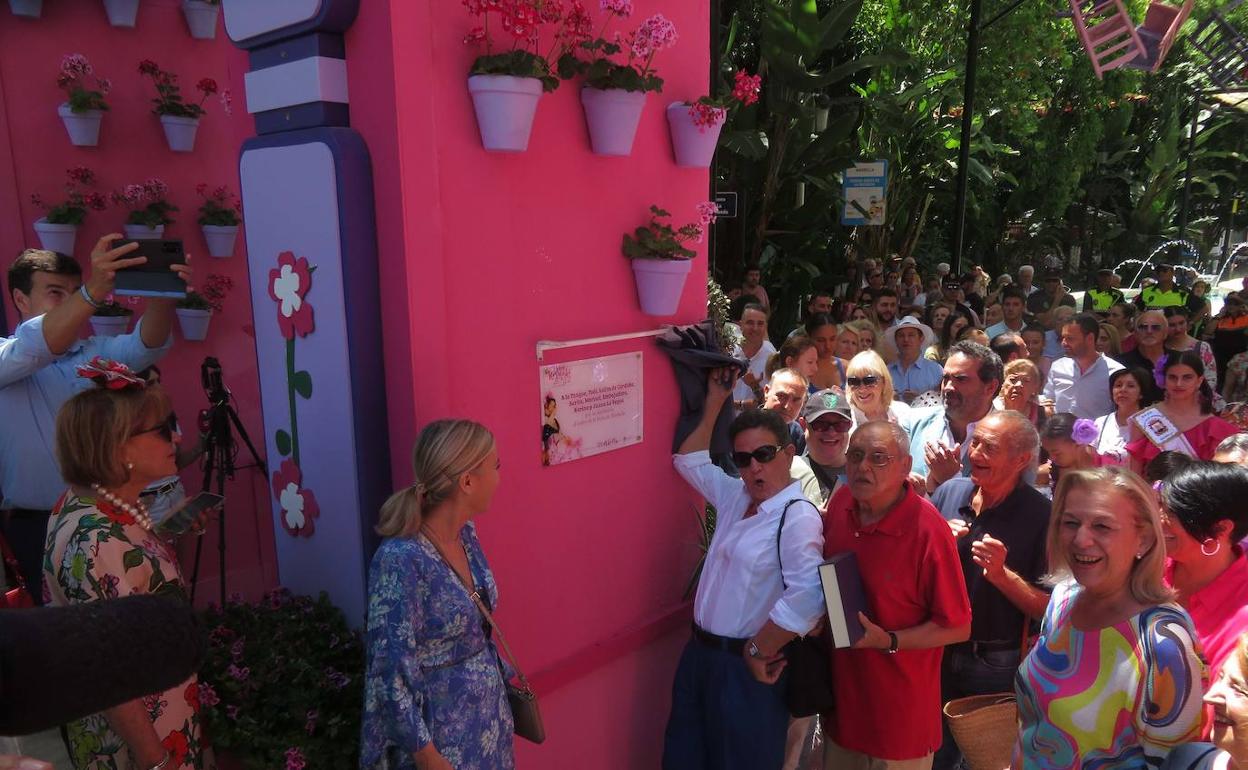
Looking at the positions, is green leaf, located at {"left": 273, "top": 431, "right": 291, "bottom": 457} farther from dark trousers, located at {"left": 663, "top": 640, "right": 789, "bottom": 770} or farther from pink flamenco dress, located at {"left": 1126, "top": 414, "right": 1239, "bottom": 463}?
pink flamenco dress, located at {"left": 1126, "top": 414, "right": 1239, "bottom": 463}

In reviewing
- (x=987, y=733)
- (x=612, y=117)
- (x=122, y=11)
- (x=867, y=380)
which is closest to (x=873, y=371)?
(x=867, y=380)

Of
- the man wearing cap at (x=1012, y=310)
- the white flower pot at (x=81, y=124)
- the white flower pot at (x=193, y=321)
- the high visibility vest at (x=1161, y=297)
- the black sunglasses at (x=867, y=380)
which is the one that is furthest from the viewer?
the high visibility vest at (x=1161, y=297)

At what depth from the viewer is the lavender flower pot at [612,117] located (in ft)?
10.2

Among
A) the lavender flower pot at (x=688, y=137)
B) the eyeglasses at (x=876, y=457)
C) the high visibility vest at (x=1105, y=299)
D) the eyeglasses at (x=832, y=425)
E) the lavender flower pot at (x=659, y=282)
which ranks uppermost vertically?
the lavender flower pot at (x=688, y=137)

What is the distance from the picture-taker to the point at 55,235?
14.8 ft

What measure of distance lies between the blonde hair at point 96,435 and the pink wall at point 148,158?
2.29 metres

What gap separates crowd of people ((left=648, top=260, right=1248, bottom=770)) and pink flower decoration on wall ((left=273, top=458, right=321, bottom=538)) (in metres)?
1.52

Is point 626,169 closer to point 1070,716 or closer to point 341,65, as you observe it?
point 341,65

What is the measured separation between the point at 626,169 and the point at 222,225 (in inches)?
114

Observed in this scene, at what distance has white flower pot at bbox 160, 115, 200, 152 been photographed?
489cm

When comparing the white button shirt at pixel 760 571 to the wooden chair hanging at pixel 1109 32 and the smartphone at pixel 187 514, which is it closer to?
the smartphone at pixel 187 514

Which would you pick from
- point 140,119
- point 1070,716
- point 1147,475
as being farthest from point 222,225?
point 1147,475

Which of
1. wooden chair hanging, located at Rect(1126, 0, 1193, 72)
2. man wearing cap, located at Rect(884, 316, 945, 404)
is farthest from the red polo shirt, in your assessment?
wooden chair hanging, located at Rect(1126, 0, 1193, 72)

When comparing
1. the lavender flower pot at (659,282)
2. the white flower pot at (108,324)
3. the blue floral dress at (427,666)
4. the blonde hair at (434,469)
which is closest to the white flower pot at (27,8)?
the white flower pot at (108,324)
